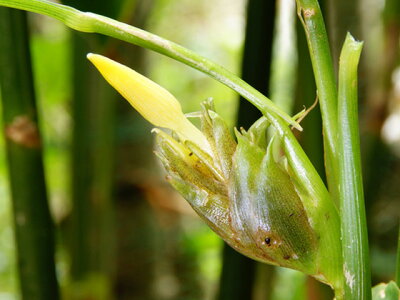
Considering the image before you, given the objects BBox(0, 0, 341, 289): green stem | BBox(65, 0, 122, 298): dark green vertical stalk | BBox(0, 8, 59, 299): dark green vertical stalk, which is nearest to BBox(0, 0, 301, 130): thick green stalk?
BBox(0, 0, 341, 289): green stem

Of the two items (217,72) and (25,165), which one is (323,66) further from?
(25,165)

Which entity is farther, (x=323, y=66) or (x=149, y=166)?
(x=149, y=166)

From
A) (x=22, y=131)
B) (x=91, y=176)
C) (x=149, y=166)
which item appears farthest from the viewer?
(x=149, y=166)

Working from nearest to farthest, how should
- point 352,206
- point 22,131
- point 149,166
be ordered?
point 352,206 < point 22,131 < point 149,166

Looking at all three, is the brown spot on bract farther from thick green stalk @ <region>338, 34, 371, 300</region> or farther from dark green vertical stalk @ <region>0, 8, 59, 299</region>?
thick green stalk @ <region>338, 34, 371, 300</region>

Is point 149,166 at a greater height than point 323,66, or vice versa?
point 323,66

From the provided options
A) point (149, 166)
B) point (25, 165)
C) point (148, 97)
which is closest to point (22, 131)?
point (25, 165)

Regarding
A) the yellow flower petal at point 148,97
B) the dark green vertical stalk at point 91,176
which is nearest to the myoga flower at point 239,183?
the yellow flower petal at point 148,97
